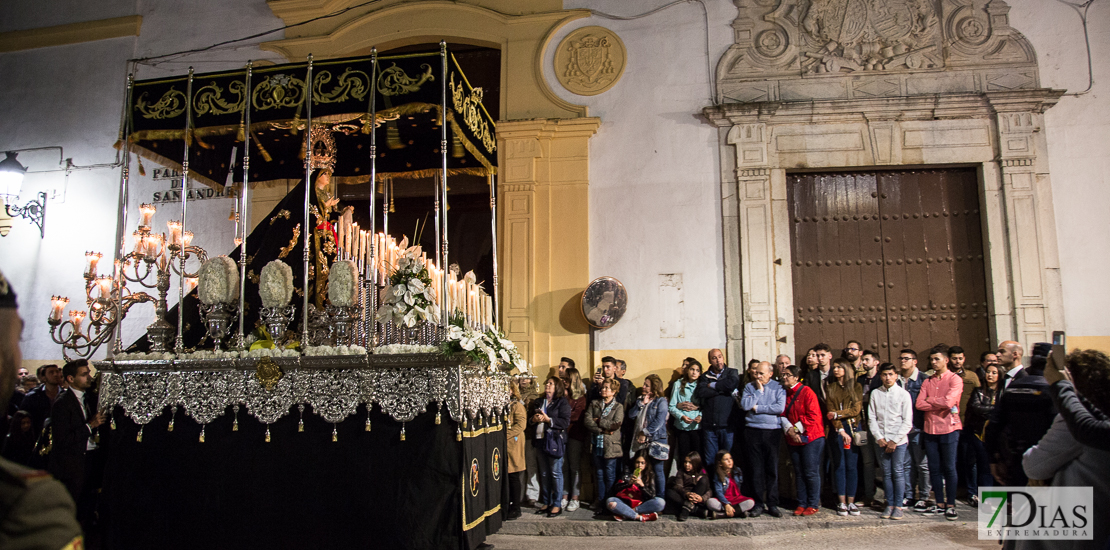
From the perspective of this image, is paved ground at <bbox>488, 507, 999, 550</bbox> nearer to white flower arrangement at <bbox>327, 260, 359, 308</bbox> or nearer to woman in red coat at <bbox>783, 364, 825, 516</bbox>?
woman in red coat at <bbox>783, 364, 825, 516</bbox>

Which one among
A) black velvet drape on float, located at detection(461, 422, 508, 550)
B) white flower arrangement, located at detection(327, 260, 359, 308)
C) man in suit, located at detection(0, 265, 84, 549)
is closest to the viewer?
man in suit, located at detection(0, 265, 84, 549)

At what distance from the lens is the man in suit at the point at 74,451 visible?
5523 millimetres

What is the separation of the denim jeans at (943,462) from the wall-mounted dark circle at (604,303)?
11.7 feet

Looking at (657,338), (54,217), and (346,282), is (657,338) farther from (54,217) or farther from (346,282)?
(54,217)

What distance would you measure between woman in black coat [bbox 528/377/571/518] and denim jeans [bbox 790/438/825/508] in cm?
234

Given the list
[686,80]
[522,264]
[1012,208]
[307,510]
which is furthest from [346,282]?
[1012,208]

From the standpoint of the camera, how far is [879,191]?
30.4 ft

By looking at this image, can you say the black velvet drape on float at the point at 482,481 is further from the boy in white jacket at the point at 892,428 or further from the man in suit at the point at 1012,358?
the man in suit at the point at 1012,358

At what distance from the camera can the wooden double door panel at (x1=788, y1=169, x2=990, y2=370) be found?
892cm

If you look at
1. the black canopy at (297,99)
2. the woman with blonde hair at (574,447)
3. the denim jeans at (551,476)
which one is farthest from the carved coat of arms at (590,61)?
the denim jeans at (551,476)

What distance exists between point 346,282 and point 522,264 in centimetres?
443

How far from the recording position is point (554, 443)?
300 inches

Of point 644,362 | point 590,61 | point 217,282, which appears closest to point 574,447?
point 644,362

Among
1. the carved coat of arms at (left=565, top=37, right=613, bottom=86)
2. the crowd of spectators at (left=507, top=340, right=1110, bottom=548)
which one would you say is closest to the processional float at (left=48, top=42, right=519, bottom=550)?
the crowd of spectators at (left=507, top=340, right=1110, bottom=548)
